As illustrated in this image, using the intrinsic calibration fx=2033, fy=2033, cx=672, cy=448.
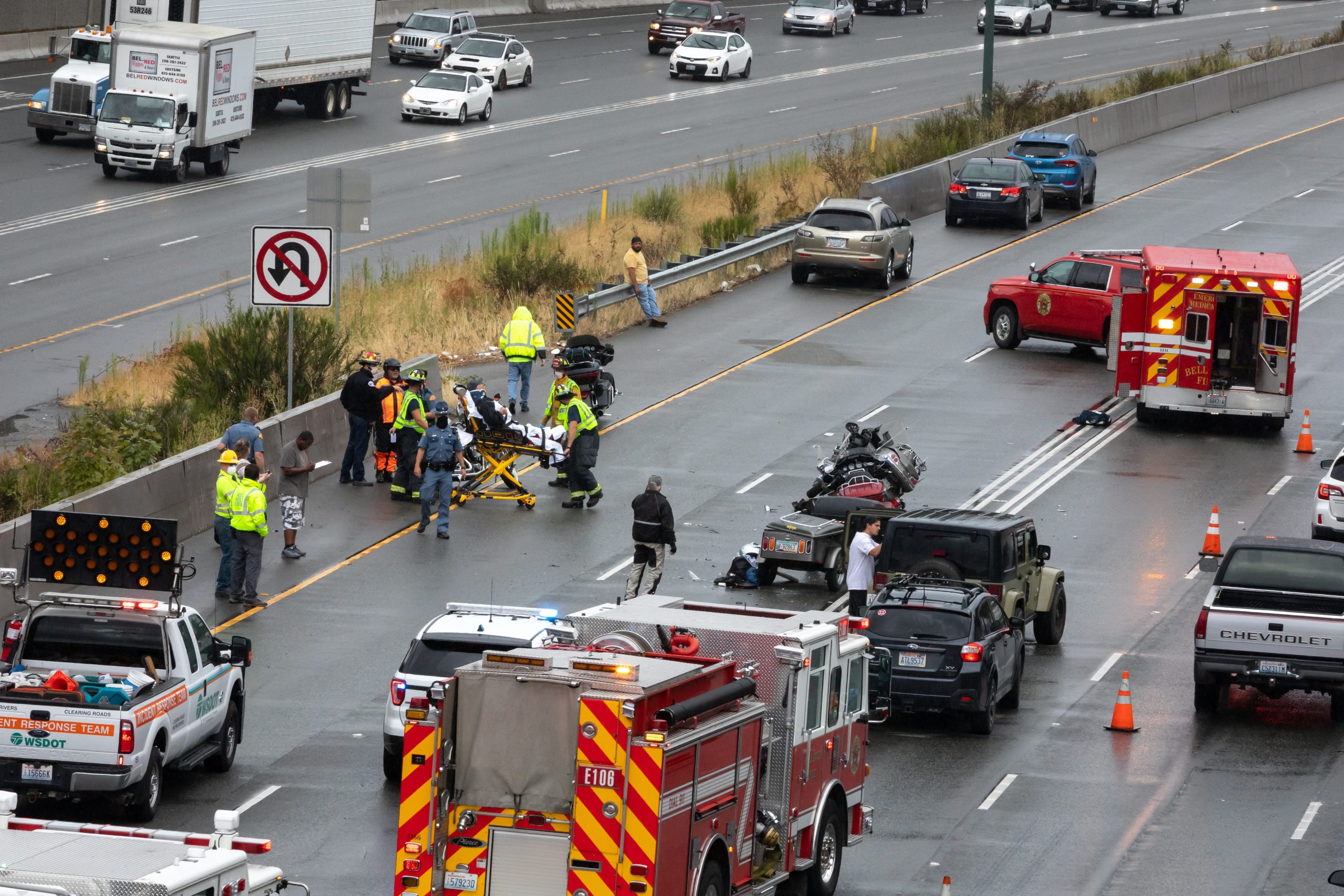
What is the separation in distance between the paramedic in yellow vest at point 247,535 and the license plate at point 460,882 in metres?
9.60

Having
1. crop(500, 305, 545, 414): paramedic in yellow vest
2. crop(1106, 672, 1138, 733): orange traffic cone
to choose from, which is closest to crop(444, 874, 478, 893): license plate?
crop(1106, 672, 1138, 733): orange traffic cone

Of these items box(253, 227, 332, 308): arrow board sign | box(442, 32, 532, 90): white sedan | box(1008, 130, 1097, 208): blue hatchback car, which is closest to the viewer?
box(253, 227, 332, 308): arrow board sign

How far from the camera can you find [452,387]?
3056cm

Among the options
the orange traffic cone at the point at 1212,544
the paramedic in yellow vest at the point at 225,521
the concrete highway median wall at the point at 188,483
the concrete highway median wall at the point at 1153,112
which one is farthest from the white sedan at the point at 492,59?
the paramedic in yellow vest at the point at 225,521

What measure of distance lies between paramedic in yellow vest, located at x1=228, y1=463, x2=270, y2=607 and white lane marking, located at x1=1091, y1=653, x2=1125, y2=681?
877 centimetres

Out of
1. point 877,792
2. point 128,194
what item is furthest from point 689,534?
point 128,194

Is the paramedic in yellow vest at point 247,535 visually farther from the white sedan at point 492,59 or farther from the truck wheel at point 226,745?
the white sedan at point 492,59

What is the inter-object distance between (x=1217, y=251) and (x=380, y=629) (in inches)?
679

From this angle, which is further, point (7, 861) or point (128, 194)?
point (128, 194)

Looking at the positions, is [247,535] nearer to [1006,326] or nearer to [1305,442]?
[1305,442]

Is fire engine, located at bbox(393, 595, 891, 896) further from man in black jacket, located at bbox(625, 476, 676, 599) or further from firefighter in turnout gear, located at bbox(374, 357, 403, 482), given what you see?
firefighter in turnout gear, located at bbox(374, 357, 403, 482)

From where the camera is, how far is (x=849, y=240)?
39844 mm

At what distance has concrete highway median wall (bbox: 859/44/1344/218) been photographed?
157 ft

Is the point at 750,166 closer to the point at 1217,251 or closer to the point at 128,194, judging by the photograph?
the point at 128,194
